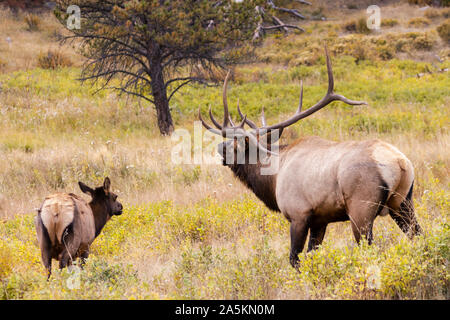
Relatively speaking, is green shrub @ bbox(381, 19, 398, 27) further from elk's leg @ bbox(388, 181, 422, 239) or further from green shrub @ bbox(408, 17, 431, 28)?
elk's leg @ bbox(388, 181, 422, 239)

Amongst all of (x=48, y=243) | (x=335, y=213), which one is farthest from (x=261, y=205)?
(x=48, y=243)

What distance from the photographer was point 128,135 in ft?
44.7

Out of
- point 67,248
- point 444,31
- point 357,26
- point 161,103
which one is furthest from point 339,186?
point 357,26

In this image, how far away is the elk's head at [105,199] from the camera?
6.55 m

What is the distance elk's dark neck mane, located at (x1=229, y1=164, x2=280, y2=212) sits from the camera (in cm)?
586

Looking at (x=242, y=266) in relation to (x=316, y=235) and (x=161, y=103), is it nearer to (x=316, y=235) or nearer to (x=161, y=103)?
(x=316, y=235)

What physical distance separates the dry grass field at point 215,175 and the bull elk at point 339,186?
313mm

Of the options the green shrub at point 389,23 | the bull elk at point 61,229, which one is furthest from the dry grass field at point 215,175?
the green shrub at point 389,23

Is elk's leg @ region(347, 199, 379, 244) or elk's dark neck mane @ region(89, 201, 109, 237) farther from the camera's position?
elk's dark neck mane @ region(89, 201, 109, 237)

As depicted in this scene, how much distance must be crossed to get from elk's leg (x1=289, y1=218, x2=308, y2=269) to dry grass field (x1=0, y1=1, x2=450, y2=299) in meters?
0.16

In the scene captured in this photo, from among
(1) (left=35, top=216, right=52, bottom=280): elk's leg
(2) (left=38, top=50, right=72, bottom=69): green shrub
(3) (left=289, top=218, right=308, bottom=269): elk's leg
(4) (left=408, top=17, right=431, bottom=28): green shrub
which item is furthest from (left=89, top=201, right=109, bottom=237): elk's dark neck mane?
(4) (left=408, top=17, right=431, bottom=28): green shrub

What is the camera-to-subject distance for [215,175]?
942 centimetres

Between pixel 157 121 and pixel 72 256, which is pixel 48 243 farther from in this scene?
pixel 157 121
